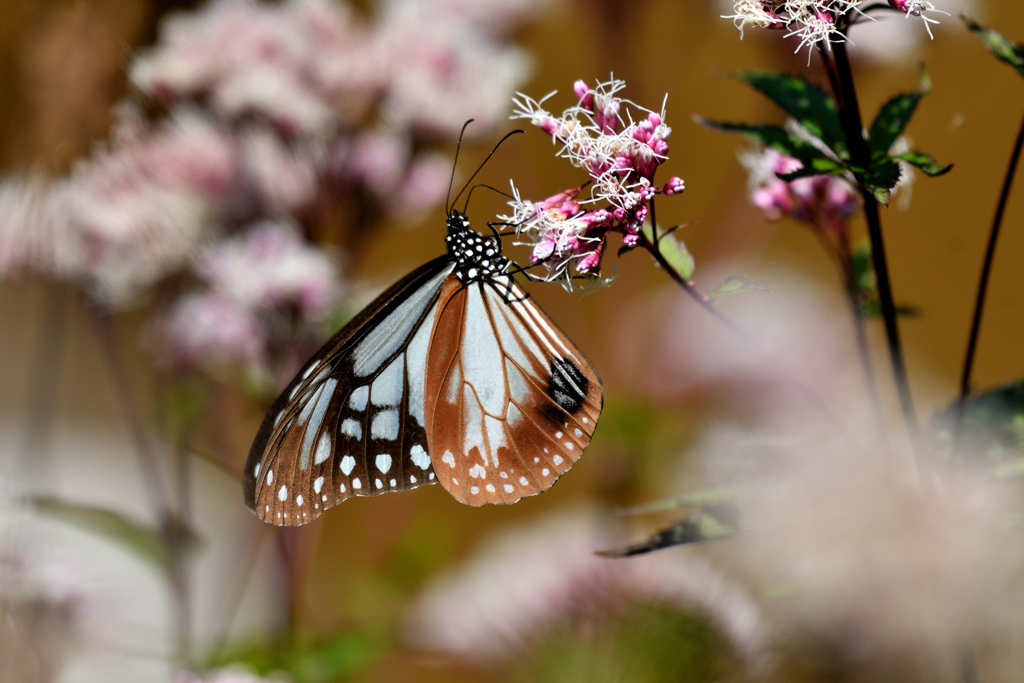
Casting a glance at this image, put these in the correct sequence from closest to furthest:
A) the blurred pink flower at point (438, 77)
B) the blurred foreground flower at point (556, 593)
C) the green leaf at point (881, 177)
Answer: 1. the green leaf at point (881, 177)
2. the blurred foreground flower at point (556, 593)
3. the blurred pink flower at point (438, 77)

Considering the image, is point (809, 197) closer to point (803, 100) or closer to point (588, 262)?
point (803, 100)

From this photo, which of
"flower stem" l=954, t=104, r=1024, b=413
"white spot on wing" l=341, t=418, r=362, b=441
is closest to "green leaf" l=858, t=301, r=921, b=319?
"flower stem" l=954, t=104, r=1024, b=413

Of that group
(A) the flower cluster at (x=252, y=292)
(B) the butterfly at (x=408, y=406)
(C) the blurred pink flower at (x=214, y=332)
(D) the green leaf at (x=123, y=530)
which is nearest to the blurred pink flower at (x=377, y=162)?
(A) the flower cluster at (x=252, y=292)

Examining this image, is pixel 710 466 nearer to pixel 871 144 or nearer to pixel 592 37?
pixel 871 144

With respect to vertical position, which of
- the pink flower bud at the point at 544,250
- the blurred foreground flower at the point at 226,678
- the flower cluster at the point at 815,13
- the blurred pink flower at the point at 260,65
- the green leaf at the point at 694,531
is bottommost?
the blurred foreground flower at the point at 226,678

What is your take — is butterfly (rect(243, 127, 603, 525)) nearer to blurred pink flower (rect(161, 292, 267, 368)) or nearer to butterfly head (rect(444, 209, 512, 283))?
butterfly head (rect(444, 209, 512, 283))

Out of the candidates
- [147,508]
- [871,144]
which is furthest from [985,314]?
[147,508]

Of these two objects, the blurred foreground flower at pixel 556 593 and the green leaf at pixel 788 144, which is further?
the blurred foreground flower at pixel 556 593

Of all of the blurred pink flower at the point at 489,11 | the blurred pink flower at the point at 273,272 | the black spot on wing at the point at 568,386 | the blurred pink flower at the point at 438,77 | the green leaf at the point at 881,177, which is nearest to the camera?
the green leaf at the point at 881,177

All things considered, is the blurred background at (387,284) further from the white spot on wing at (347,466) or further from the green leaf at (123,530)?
the white spot on wing at (347,466)
